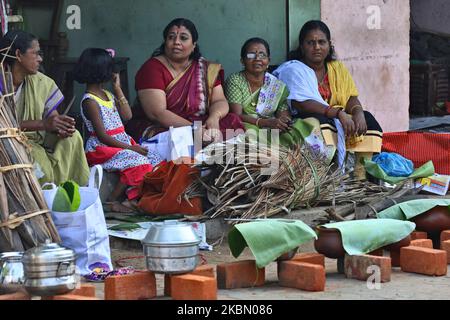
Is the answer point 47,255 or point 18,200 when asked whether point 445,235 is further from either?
point 47,255

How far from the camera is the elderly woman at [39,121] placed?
611cm

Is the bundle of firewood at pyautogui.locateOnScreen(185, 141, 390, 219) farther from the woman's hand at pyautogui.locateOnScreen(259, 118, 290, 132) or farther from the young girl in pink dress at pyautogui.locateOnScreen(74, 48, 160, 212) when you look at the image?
the woman's hand at pyautogui.locateOnScreen(259, 118, 290, 132)

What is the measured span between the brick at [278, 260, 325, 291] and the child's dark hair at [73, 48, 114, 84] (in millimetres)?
2546

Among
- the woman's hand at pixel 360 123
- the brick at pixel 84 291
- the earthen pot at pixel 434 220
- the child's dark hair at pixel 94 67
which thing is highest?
the child's dark hair at pixel 94 67

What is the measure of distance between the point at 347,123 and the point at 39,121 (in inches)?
105

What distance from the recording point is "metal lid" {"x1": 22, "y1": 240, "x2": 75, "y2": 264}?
13.8 ft

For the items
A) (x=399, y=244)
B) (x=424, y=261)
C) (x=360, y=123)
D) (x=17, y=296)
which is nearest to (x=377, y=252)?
(x=399, y=244)

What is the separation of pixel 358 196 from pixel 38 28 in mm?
3127

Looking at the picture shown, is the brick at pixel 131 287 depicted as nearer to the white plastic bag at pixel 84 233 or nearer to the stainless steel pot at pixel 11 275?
the stainless steel pot at pixel 11 275

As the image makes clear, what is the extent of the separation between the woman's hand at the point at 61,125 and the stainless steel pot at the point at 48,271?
1883mm

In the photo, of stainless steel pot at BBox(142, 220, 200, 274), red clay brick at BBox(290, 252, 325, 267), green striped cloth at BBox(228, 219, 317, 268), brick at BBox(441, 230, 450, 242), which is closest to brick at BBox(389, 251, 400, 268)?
brick at BBox(441, 230, 450, 242)

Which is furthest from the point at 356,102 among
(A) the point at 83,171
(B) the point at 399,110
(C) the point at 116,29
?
(A) the point at 83,171

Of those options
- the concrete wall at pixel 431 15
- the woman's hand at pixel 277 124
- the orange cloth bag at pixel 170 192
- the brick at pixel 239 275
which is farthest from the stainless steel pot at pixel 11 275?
the concrete wall at pixel 431 15

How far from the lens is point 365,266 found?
510cm
